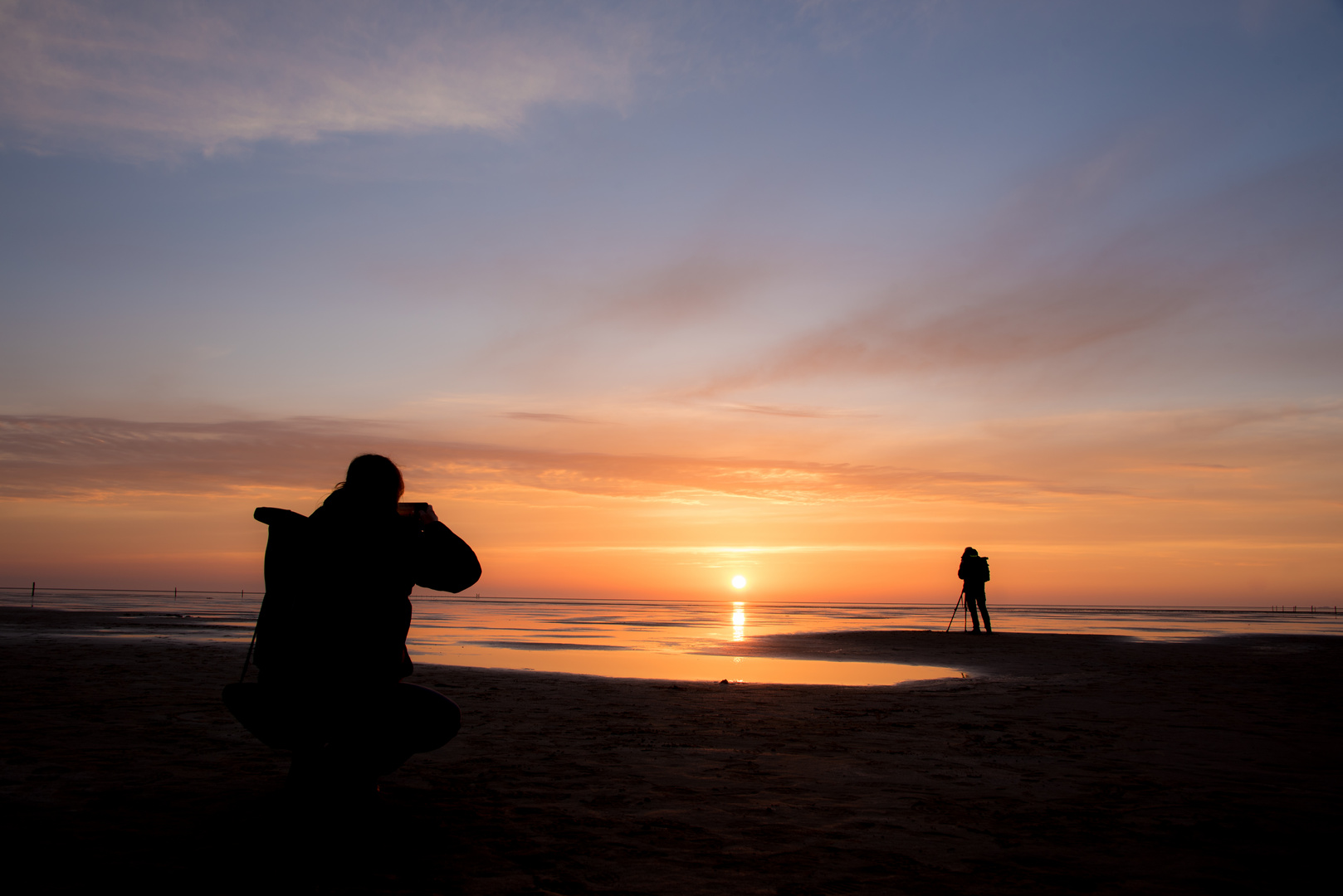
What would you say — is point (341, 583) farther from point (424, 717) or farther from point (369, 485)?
point (424, 717)

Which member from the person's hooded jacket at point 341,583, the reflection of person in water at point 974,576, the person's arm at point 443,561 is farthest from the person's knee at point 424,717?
the reflection of person in water at point 974,576

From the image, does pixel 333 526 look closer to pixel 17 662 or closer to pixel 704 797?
pixel 704 797

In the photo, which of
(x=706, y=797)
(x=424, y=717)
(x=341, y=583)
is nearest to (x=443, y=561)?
(x=341, y=583)

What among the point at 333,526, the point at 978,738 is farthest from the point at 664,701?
the point at 333,526

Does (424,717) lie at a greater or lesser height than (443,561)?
lesser

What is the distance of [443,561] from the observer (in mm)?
4398

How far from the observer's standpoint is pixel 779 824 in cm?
496

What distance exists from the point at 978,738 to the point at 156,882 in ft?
22.9

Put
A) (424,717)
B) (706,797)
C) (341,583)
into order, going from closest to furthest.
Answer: (341,583) → (424,717) → (706,797)

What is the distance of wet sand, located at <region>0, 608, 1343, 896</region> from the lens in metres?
4.02

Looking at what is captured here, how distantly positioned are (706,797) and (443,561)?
2.63 meters

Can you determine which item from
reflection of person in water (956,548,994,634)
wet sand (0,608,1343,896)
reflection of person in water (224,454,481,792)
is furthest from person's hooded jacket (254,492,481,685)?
reflection of person in water (956,548,994,634)

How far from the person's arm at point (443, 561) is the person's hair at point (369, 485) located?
0.31 metres

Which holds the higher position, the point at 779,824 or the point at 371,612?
the point at 371,612
